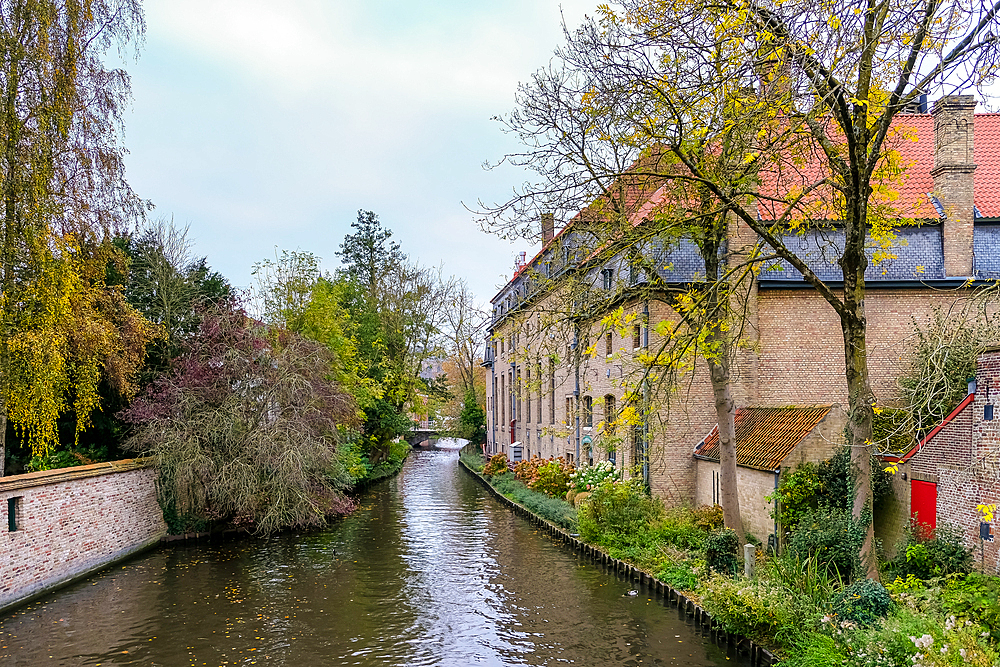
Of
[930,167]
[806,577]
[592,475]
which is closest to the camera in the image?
[806,577]

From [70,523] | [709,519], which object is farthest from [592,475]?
[70,523]

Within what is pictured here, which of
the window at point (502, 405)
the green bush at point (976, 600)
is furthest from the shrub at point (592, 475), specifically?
the window at point (502, 405)

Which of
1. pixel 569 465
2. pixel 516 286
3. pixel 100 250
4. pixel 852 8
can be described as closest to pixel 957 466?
pixel 852 8

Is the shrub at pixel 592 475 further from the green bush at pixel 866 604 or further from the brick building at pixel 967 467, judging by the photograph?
the green bush at pixel 866 604

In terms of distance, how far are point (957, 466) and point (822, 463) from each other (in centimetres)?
282

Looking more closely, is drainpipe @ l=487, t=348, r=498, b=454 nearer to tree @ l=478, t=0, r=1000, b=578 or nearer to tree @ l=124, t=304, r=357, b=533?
tree @ l=124, t=304, r=357, b=533

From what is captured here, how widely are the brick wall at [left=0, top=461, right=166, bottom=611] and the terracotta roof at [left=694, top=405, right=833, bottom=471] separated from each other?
526 inches

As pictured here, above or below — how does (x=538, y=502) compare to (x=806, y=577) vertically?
below

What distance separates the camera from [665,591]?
12.5 m

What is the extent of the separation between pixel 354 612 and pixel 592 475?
31.3 ft

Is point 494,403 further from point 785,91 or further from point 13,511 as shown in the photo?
point 785,91

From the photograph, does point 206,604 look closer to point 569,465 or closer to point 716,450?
point 716,450

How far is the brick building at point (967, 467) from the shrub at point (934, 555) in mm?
145

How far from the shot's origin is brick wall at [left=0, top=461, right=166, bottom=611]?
12.3 metres
